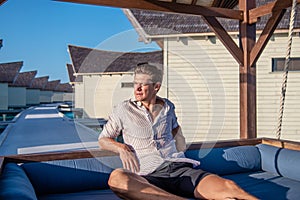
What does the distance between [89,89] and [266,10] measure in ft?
37.7

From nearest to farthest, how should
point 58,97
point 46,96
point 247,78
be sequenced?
point 247,78 → point 46,96 → point 58,97

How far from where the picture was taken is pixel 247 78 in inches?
144

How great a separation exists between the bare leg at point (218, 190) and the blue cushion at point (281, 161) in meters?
1.10

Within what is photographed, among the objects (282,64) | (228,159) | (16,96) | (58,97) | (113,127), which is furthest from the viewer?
(58,97)

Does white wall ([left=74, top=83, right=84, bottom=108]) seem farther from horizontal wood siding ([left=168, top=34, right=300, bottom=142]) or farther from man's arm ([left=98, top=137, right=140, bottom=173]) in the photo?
man's arm ([left=98, top=137, right=140, bottom=173])

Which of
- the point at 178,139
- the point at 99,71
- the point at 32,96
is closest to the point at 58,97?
the point at 32,96

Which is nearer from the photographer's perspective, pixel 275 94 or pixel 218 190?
pixel 218 190

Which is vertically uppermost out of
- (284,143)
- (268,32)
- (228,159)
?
(268,32)

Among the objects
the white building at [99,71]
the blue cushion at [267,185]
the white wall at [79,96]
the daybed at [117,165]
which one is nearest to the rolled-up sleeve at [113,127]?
the daybed at [117,165]

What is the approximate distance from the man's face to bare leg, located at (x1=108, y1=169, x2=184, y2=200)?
0.55 metres

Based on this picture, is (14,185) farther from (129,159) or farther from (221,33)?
(221,33)

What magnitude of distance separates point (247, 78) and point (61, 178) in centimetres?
225

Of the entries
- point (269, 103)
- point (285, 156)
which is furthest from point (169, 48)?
point (285, 156)

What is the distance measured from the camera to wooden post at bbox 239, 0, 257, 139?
3.62 metres
